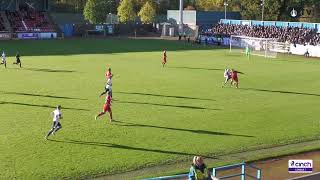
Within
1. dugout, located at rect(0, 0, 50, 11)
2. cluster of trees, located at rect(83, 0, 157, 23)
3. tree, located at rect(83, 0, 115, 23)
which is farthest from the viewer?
cluster of trees, located at rect(83, 0, 157, 23)

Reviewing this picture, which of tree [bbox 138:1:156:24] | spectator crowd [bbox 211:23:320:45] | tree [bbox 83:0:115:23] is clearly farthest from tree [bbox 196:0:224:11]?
tree [bbox 83:0:115:23]

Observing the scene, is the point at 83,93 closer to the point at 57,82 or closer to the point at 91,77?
the point at 57,82

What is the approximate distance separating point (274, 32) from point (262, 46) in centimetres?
816

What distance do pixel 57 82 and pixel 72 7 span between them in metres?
86.0

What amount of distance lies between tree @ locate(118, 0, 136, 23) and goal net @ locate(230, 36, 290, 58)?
3494cm

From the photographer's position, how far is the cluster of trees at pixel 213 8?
324 ft

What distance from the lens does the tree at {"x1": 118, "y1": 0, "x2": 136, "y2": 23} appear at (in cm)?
10864

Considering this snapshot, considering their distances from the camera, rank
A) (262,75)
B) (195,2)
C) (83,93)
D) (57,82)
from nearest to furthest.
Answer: (83,93) → (57,82) → (262,75) → (195,2)

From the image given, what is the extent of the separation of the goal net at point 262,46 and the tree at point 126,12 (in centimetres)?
3494

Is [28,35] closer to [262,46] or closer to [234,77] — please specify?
[262,46]

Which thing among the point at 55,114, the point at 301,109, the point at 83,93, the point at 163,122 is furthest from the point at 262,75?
the point at 55,114

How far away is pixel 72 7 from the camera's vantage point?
121688 millimetres

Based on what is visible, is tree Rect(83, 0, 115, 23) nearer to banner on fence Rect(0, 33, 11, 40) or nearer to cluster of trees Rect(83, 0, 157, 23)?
cluster of trees Rect(83, 0, 157, 23)

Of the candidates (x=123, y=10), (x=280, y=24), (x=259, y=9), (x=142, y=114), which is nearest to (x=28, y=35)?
(x=123, y=10)
